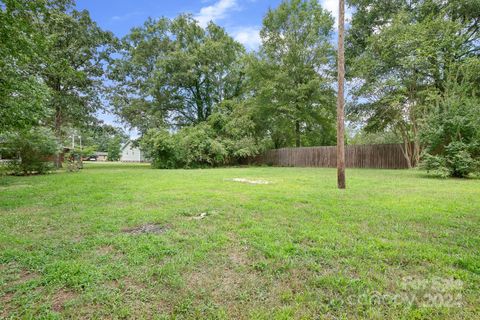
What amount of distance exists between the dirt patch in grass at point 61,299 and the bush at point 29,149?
36.1 ft

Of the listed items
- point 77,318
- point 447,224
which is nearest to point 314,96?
point 447,224

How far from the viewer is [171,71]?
66.5 ft

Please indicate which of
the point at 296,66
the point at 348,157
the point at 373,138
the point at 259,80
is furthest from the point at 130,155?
the point at 348,157

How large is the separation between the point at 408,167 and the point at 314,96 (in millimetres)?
7552

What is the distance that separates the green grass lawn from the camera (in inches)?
65.9

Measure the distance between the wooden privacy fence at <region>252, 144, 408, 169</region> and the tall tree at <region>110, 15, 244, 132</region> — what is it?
814cm

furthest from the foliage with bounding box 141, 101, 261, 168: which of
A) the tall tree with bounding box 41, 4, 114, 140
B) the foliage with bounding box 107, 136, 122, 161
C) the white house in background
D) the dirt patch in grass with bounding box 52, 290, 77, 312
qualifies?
the foliage with bounding box 107, 136, 122, 161

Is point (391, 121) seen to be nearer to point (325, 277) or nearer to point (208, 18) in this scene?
point (325, 277)

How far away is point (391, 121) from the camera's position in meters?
14.3

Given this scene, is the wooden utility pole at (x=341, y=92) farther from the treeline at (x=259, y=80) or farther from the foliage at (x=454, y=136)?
the treeline at (x=259, y=80)

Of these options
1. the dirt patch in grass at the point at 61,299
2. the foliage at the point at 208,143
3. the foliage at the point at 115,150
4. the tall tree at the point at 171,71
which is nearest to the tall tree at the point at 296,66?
the foliage at the point at 208,143

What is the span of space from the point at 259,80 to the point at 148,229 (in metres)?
17.8

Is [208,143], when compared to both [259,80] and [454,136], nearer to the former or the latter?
[259,80]

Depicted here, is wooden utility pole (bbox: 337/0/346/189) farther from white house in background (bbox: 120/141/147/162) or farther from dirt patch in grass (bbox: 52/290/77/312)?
white house in background (bbox: 120/141/147/162)
